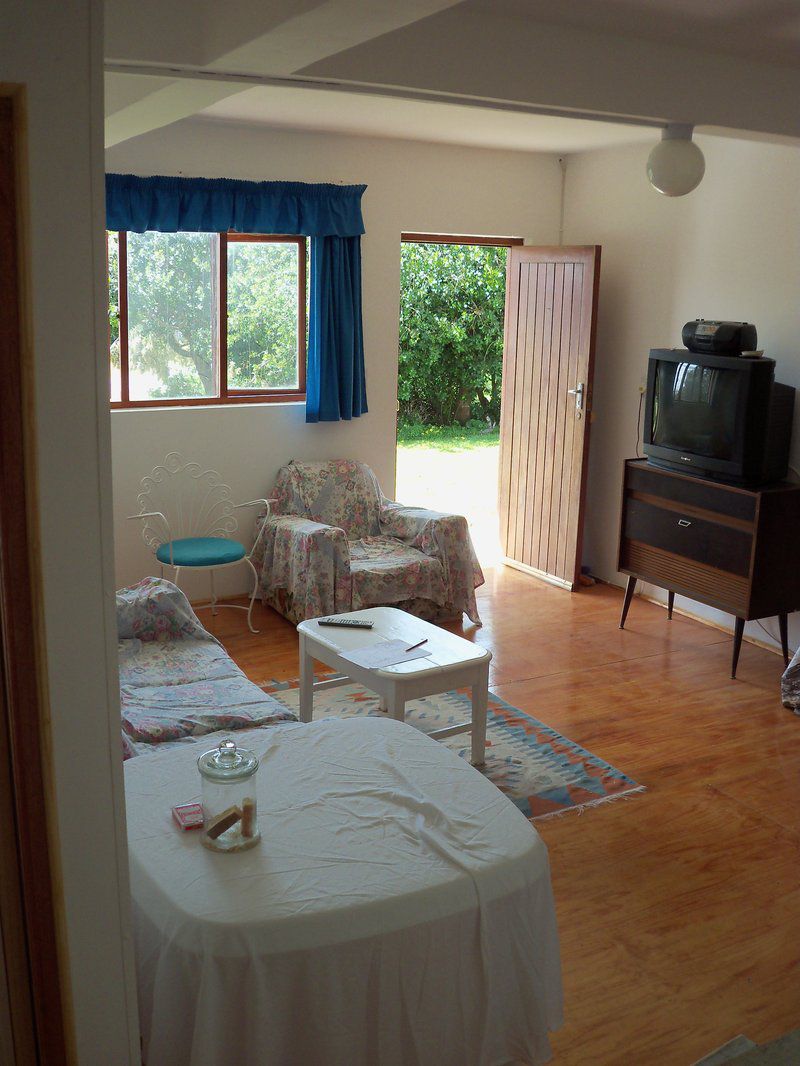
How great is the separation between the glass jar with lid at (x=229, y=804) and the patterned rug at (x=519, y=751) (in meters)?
1.58

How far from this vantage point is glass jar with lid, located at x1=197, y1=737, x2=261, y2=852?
2211mm

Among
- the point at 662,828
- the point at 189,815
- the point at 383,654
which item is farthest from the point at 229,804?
the point at 662,828


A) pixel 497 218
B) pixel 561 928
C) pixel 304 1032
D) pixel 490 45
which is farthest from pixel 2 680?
pixel 497 218

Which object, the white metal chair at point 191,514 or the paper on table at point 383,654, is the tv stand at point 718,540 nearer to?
the paper on table at point 383,654

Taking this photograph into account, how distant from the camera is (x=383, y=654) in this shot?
3.83 meters

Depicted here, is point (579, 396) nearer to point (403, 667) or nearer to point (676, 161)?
point (676, 161)

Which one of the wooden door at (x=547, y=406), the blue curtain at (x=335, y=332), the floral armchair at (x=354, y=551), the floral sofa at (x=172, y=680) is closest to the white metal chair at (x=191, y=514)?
the floral armchair at (x=354, y=551)

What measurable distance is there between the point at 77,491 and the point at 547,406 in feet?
16.9

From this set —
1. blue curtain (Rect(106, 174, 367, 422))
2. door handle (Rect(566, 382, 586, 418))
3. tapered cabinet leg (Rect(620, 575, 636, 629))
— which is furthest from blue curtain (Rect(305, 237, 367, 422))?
tapered cabinet leg (Rect(620, 575, 636, 629))

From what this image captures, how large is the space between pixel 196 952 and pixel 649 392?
13.6 feet

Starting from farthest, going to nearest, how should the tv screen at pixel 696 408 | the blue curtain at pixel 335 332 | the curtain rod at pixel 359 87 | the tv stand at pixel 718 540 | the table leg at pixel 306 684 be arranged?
the blue curtain at pixel 335 332
the tv screen at pixel 696 408
the tv stand at pixel 718 540
the table leg at pixel 306 684
the curtain rod at pixel 359 87

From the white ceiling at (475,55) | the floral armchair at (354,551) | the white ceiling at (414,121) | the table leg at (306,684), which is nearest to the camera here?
the white ceiling at (475,55)

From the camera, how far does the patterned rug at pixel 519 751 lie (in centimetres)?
373

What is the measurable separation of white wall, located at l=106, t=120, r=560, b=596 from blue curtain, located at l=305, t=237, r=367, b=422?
130 millimetres
